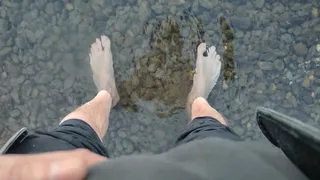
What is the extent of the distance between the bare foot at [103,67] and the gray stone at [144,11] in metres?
0.15

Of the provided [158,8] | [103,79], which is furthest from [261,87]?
[103,79]

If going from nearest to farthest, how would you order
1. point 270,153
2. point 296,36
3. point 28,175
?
point 28,175 → point 270,153 → point 296,36

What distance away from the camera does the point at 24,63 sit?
1.70m

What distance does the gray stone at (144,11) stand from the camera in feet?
5.40

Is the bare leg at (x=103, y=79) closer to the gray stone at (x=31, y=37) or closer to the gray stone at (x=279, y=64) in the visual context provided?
the gray stone at (x=31, y=37)

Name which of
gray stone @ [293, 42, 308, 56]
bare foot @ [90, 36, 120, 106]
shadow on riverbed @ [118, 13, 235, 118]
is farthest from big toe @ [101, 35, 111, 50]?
gray stone @ [293, 42, 308, 56]

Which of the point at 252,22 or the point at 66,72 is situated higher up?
the point at 252,22

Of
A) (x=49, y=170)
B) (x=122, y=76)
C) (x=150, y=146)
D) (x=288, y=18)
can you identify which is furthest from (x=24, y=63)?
(x=49, y=170)

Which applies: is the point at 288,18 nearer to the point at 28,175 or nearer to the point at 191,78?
the point at 191,78

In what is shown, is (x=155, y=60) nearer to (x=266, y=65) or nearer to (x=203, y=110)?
(x=203, y=110)

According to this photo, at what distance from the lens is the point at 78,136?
50.4 inches

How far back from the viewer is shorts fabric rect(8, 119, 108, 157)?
1.13 metres

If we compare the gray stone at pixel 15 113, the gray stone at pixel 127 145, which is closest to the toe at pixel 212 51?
the gray stone at pixel 127 145

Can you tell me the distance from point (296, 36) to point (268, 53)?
0.12 meters
